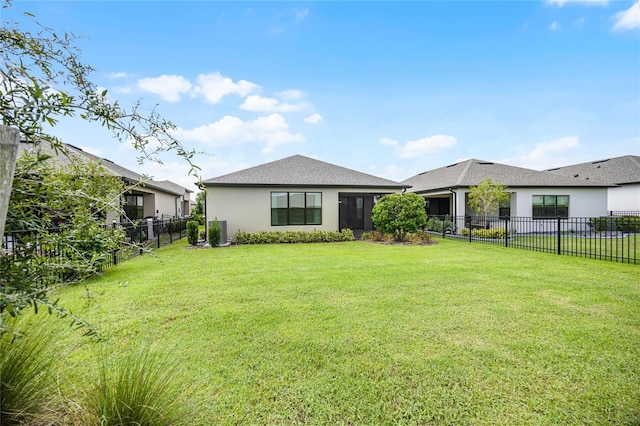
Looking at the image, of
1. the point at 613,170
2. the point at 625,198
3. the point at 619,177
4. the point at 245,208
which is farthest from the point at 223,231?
the point at 613,170

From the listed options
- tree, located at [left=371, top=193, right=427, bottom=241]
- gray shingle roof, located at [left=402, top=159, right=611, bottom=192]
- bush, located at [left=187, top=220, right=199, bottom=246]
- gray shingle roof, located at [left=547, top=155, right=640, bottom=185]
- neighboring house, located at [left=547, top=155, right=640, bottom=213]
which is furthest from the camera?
gray shingle roof, located at [left=547, top=155, right=640, bottom=185]

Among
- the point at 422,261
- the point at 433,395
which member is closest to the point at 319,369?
the point at 433,395

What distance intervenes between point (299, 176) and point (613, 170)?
30.2 m

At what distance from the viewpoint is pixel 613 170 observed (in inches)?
1017

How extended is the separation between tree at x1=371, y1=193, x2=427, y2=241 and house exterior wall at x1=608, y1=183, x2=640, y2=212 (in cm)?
2223

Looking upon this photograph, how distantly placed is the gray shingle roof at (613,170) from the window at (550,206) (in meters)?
9.99

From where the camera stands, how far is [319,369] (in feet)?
9.55

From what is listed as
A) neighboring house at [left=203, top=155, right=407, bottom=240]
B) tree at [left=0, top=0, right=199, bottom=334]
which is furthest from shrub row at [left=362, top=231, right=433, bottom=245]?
tree at [left=0, top=0, right=199, bottom=334]

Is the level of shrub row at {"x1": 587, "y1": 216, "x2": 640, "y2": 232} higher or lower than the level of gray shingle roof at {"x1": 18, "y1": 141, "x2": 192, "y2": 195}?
lower

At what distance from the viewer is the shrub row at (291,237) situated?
14.1 meters

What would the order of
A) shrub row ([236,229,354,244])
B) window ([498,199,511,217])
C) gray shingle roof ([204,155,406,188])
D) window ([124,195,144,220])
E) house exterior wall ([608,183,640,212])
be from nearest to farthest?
shrub row ([236,229,354,244]) → gray shingle roof ([204,155,406,188]) → window ([498,199,511,217]) → window ([124,195,144,220]) → house exterior wall ([608,183,640,212])

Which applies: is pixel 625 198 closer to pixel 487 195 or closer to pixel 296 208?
pixel 487 195

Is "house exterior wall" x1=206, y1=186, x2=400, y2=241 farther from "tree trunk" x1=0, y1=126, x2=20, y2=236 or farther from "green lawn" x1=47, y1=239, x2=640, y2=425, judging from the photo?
"tree trunk" x1=0, y1=126, x2=20, y2=236

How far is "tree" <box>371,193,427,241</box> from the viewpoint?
44.7 ft
